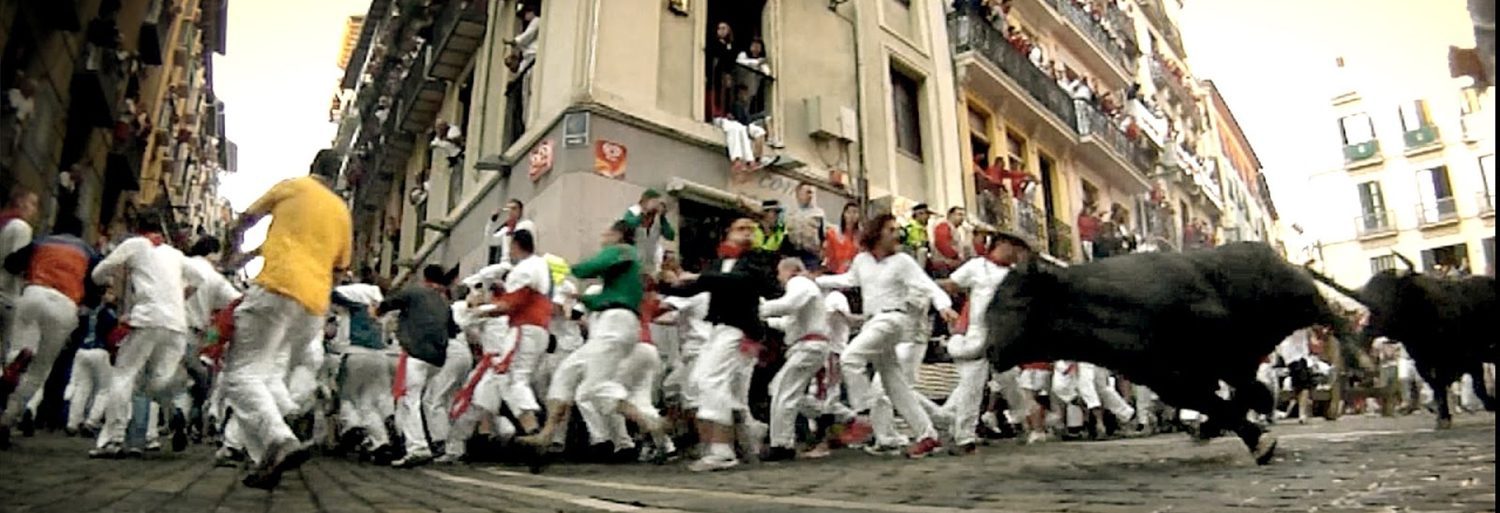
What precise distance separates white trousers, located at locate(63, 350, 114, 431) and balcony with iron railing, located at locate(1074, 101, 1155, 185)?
8421 mm

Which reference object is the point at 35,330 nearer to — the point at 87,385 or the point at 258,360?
the point at 258,360

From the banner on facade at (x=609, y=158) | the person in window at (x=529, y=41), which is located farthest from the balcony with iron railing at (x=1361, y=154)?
the person in window at (x=529, y=41)

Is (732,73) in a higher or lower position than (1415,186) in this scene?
higher

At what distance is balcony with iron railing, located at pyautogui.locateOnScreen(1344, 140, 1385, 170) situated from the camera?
172cm

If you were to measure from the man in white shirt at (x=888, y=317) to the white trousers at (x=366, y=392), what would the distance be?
3546mm

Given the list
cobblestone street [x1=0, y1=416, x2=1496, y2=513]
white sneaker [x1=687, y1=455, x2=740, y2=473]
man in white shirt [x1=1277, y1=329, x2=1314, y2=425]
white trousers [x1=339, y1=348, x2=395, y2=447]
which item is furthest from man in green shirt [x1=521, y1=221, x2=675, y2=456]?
man in white shirt [x1=1277, y1=329, x2=1314, y2=425]

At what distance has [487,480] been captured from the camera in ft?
18.5

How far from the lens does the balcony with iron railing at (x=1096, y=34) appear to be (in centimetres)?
1249

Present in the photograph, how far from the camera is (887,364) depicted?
24.2 ft

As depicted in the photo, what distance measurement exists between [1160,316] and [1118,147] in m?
5.10

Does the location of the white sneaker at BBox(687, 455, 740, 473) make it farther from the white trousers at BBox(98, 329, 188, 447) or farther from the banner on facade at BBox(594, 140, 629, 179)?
the banner on facade at BBox(594, 140, 629, 179)

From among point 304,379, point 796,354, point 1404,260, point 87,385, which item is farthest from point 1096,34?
point 1404,260

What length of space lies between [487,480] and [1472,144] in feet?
16.9

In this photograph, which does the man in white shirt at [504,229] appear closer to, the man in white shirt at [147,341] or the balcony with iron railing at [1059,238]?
the man in white shirt at [147,341]
